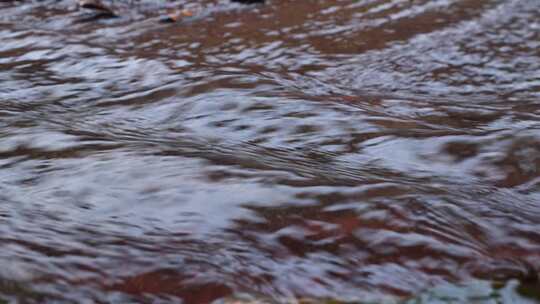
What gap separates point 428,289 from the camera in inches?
68.2

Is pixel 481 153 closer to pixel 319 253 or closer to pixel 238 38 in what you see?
pixel 319 253

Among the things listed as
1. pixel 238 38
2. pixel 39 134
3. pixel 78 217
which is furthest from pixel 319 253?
pixel 238 38

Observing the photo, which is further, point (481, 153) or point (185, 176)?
point (481, 153)

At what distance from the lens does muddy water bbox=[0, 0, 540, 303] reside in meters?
1.77

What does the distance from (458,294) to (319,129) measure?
147 centimetres

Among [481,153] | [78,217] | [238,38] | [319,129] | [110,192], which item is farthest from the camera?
[238,38]

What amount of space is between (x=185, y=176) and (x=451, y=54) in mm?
3579

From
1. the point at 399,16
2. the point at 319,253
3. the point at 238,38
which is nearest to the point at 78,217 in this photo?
the point at 319,253

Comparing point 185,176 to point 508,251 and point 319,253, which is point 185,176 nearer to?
point 319,253

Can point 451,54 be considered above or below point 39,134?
below

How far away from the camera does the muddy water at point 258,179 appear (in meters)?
1.77

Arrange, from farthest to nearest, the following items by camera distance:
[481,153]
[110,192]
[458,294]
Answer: [481,153], [110,192], [458,294]

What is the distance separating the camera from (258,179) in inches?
90.4

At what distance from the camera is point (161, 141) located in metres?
2.86
